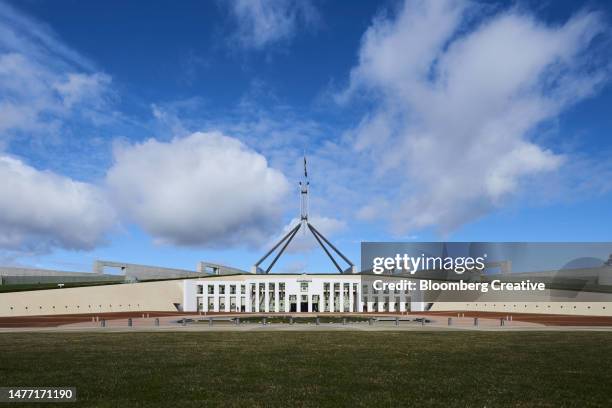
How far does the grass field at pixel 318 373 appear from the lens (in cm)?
1145

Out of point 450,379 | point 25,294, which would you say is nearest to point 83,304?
point 25,294

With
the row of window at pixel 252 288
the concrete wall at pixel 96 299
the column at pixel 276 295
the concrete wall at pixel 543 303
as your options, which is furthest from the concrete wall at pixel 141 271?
the concrete wall at pixel 543 303

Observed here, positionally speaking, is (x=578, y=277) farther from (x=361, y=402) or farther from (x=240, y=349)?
(x=361, y=402)

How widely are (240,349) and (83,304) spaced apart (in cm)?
5356

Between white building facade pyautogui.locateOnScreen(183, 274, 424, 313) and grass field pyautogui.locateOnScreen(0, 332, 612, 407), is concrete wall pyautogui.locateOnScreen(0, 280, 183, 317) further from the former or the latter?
grass field pyautogui.locateOnScreen(0, 332, 612, 407)

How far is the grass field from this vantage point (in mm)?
11445

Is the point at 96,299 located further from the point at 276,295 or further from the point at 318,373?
the point at 318,373

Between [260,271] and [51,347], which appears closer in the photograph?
[51,347]

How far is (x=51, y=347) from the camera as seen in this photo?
22.5 meters

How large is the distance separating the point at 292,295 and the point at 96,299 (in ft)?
96.7

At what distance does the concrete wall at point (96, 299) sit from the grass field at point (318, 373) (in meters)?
41.1

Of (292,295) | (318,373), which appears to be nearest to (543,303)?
(292,295)

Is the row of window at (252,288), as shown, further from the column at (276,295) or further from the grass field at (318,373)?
the grass field at (318,373)

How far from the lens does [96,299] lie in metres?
69.8
